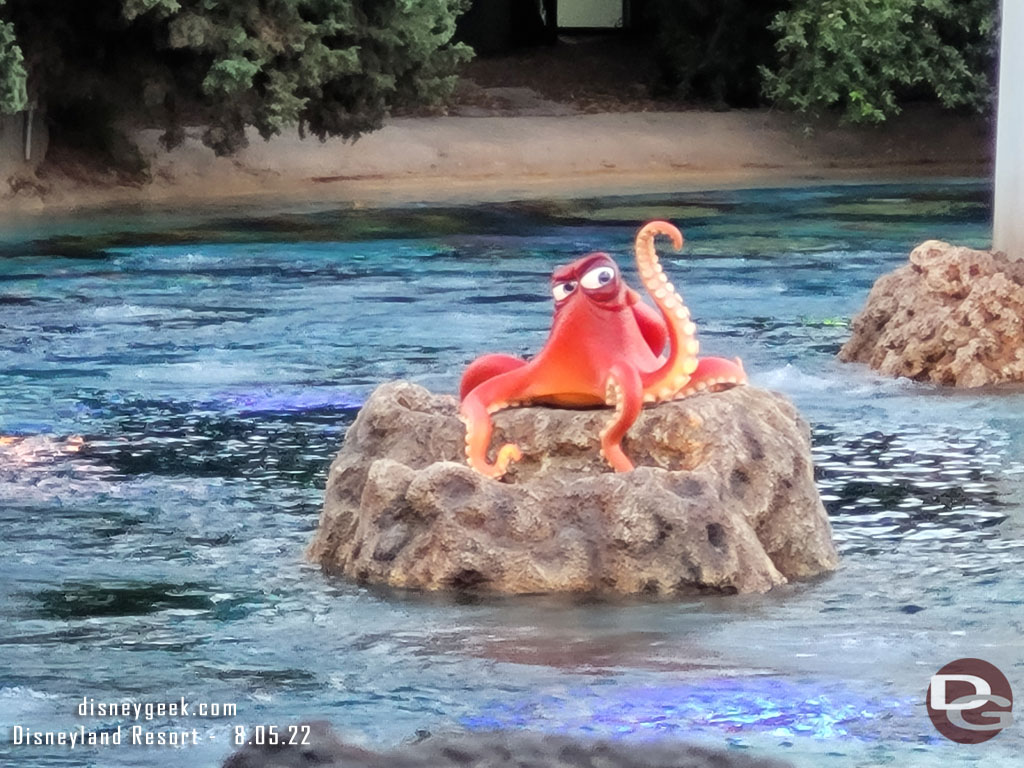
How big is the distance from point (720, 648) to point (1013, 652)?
791 millimetres

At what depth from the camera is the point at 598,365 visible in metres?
5.96

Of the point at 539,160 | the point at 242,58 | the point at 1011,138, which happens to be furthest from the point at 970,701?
the point at 539,160

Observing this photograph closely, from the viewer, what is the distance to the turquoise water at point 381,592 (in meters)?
4.82

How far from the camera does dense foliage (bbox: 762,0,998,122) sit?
874 inches

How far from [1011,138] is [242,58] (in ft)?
28.2

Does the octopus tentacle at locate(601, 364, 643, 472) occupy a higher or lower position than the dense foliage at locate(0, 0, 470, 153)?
lower

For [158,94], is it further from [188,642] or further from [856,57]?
[188,642]

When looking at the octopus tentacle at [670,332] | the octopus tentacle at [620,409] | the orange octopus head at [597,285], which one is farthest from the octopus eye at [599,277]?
the octopus tentacle at [620,409]

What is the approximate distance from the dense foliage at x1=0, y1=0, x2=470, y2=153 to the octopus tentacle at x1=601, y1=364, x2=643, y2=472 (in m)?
12.0

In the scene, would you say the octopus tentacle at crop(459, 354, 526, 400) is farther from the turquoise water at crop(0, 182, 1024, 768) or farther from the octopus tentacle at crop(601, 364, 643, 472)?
the turquoise water at crop(0, 182, 1024, 768)

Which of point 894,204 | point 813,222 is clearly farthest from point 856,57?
point 813,222

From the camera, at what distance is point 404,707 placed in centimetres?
484

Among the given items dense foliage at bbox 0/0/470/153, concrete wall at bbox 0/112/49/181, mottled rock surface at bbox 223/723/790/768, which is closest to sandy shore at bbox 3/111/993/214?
concrete wall at bbox 0/112/49/181

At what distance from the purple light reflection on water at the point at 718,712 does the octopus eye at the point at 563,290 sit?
5.27 ft
